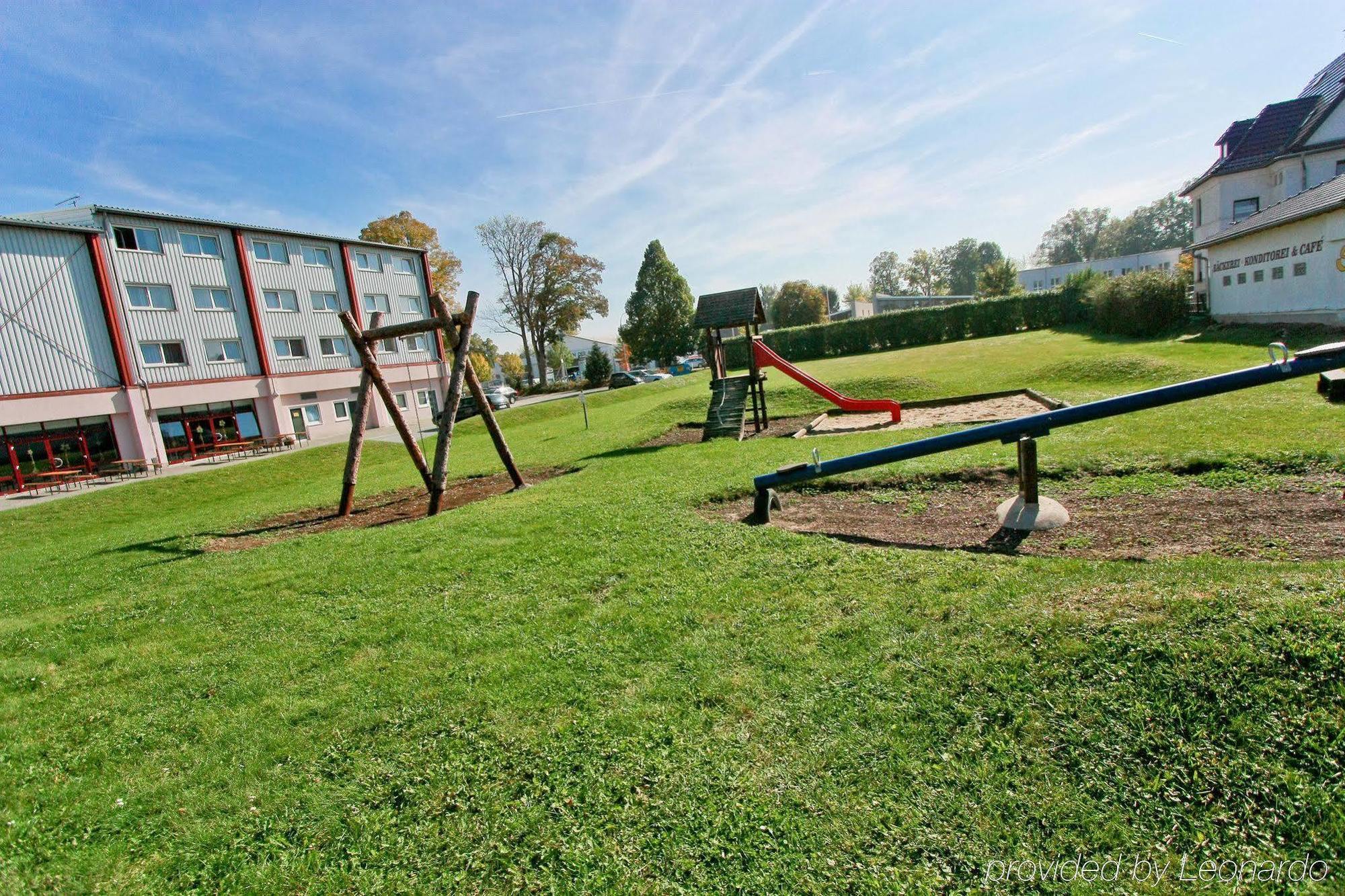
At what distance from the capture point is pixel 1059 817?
2.68m

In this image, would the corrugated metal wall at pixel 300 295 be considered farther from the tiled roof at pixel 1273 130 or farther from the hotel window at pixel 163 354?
the tiled roof at pixel 1273 130

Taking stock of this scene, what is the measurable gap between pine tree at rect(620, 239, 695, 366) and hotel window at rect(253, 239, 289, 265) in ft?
127

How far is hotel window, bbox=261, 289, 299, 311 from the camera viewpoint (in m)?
33.5

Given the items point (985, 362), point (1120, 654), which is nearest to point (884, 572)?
point (1120, 654)

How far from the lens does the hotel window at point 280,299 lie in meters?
33.5

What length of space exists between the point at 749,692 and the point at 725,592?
4.64 feet

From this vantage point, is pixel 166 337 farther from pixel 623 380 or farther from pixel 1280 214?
pixel 1280 214

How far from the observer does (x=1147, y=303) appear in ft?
86.9

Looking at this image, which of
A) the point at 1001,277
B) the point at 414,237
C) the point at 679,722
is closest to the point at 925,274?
the point at 1001,277

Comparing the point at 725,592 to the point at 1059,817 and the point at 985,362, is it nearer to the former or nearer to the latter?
the point at 1059,817

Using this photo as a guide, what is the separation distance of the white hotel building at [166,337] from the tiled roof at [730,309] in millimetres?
16114

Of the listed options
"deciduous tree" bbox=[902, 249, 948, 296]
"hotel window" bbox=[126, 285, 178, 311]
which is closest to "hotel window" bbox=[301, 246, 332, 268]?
"hotel window" bbox=[126, 285, 178, 311]

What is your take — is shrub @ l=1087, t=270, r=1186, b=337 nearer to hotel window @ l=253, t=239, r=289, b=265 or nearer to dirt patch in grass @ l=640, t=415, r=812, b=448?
dirt patch in grass @ l=640, t=415, r=812, b=448

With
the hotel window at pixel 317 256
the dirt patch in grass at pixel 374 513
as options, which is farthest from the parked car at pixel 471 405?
the dirt patch in grass at pixel 374 513
